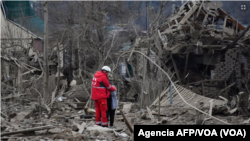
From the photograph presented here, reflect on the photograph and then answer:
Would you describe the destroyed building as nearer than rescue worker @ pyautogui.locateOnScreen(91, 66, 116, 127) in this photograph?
No

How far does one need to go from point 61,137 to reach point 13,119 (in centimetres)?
302

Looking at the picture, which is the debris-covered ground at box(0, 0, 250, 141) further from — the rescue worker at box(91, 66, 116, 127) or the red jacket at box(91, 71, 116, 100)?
the red jacket at box(91, 71, 116, 100)

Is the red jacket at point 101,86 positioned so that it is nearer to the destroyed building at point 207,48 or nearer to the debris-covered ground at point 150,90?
the debris-covered ground at point 150,90

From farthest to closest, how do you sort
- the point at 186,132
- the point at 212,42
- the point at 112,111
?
the point at 212,42
the point at 112,111
the point at 186,132

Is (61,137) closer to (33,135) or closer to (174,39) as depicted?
(33,135)

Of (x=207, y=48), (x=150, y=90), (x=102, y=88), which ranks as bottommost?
(x=150, y=90)

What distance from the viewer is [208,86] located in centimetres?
1686

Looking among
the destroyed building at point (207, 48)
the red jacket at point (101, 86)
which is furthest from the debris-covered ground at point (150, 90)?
the red jacket at point (101, 86)

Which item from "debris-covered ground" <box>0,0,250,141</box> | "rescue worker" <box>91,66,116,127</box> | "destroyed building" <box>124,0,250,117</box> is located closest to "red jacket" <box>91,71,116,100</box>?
"rescue worker" <box>91,66,116,127</box>

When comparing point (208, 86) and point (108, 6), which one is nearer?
point (208, 86)

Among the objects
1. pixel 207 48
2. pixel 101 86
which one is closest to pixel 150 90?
pixel 101 86

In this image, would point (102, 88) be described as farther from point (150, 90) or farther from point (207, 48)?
point (207, 48)

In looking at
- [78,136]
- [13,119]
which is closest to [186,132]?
[78,136]

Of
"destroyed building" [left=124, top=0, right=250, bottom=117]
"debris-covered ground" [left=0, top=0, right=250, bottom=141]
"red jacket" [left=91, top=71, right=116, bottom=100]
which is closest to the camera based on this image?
"debris-covered ground" [left=0, top=0, right=250, bottom=141]
